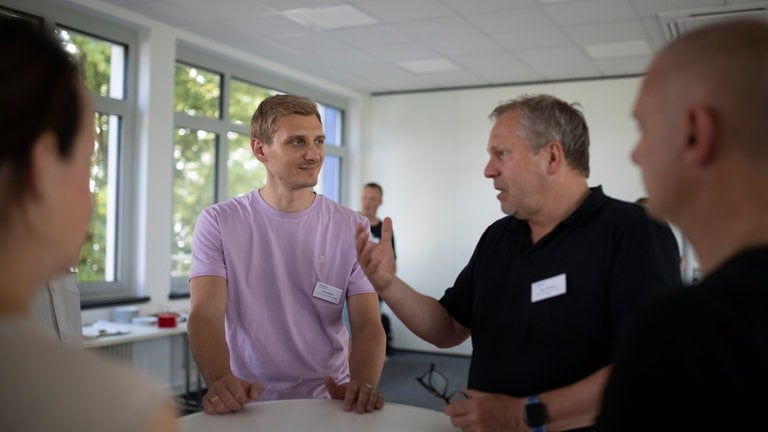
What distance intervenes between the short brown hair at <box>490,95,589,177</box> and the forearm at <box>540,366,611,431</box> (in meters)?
0.62

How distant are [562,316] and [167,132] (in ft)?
16.0

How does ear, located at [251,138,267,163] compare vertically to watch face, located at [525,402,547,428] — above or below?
above

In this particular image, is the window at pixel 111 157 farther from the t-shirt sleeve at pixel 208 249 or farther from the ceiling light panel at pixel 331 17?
the t-shirt sleeve at pixel 208 249

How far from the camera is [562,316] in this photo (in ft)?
5.48

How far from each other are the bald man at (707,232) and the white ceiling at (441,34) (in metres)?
4.57

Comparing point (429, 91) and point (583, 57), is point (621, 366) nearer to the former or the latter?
point (583, 57)

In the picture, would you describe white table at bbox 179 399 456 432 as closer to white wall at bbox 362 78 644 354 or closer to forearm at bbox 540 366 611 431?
forearm at bbox 540 366 611 431

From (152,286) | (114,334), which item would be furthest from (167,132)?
(114,334)

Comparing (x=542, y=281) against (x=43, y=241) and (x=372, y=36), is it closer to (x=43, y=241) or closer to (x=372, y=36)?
(x=43, y=241)

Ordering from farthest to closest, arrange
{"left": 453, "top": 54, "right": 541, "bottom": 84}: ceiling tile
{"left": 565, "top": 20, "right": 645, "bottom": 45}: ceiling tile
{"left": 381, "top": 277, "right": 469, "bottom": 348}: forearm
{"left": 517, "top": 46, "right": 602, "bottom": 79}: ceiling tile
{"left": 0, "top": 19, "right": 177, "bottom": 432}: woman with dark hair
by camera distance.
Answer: {"left": 453, "top": 54, "right": 541, "bottom": 84}: ceiling tile, {"left": 517, "top": 46, "right": 602, "bottom": 79}: ceiling tile, {"left": 565, "top": 20, "right": 645, "bottom": 45}: ceiling tile, {"left": 381, "top": 277, "right": 469, "bottom": 348}: forearm, {"left": 0, "top": 19, "right": 177, "bottom": 432}: woman with dark hair

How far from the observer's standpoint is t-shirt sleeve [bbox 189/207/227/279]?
2.13 m

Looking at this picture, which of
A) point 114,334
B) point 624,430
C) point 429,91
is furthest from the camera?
point 429,91

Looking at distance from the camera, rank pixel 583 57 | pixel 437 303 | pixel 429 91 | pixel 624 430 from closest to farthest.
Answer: pixel 624 430 < pixel 437 303 < pixel 583 57 < pixel 429 91

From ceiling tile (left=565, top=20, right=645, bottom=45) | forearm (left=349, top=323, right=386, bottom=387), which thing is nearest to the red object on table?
forearm (left=349, top=323, right=386, bottom=387)
